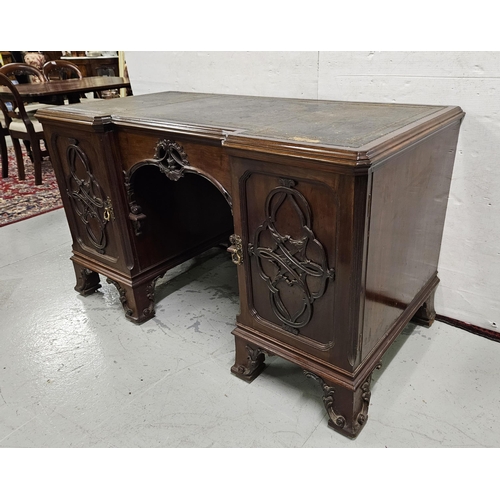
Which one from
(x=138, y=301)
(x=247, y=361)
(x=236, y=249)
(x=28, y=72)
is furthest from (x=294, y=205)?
(x=28, y=72)

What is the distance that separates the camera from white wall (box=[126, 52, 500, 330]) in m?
1.43

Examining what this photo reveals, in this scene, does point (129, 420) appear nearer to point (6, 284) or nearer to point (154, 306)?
point (154, 306)

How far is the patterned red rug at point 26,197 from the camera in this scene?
3193mm

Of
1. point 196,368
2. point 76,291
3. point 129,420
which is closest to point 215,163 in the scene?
point 196,368

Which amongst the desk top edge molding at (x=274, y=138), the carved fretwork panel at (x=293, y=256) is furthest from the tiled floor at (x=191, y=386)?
the desk top edge molding at (x=274, y=138)

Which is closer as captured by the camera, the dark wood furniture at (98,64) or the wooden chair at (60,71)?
the wooden chair at (60,71)

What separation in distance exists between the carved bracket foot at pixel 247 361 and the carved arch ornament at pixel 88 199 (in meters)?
0.73

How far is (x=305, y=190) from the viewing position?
108 cm

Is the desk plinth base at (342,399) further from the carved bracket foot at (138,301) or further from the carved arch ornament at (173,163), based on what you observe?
the carved bracket foot at (138,301)

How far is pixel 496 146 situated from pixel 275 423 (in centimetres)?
115

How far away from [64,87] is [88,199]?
286cm

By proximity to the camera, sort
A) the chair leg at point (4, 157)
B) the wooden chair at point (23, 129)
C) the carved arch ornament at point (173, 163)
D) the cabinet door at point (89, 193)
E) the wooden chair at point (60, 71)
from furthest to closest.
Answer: the wooden chair at point (60, 71)
the chair leg at point (4, 157)
the wooden chair at point (23, 129)
the cabinet door at point (89, 193)
the carved arch ornament at point (173, 163)

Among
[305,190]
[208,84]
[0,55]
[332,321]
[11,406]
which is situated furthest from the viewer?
[0,55]

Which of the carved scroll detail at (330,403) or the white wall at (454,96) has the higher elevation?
the white wall at (454,96)
